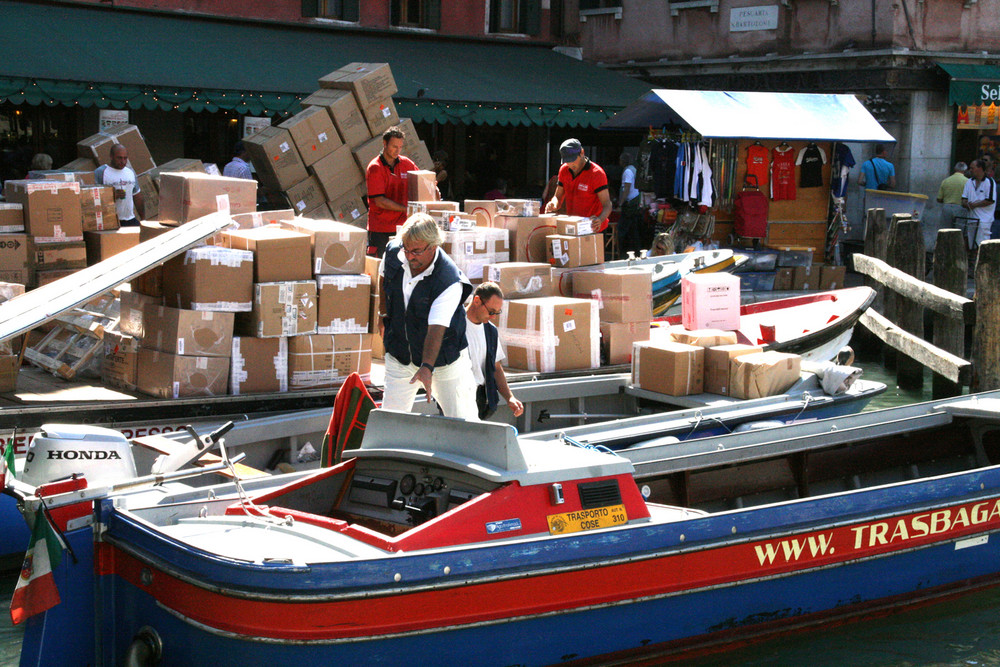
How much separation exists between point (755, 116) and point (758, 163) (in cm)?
87

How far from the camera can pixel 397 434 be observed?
20.2ft

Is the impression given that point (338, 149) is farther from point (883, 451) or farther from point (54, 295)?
point (883, 451)

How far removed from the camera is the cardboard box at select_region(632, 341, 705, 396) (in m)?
9.04

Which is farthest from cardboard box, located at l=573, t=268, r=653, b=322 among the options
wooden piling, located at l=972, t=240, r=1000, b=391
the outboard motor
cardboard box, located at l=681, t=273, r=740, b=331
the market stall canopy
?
the market stall canopy

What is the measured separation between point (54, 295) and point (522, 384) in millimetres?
3508

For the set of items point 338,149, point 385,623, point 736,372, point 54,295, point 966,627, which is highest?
point 338,149

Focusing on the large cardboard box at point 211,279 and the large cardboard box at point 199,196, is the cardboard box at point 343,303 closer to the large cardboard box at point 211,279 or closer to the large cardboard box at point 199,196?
the large cardboard box at point 211,279

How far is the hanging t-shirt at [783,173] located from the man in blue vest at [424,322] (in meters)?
11.5

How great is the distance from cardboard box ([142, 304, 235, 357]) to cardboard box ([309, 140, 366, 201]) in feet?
22.0

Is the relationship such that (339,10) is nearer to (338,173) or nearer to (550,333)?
(338,173)

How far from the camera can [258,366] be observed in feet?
27.7

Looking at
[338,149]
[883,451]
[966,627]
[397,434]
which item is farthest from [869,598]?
[338,149]

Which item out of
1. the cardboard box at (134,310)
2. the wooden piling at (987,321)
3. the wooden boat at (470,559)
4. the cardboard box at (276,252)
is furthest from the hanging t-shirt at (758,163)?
the cardboard box at (134,310)

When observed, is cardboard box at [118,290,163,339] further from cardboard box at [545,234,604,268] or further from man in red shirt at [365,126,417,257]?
cardboard box at [545,234,604,268]
